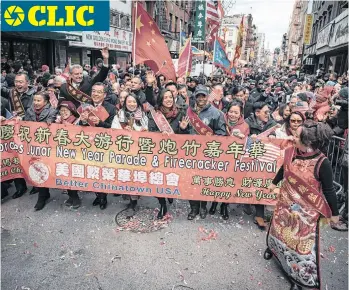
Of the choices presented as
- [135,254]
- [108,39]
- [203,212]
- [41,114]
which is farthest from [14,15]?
[108,39]

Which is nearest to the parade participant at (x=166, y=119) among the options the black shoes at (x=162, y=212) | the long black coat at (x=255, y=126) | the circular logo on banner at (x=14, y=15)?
the black shoes at (x=162, y=212)

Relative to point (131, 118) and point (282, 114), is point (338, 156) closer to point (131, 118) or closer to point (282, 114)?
point (282, 114)

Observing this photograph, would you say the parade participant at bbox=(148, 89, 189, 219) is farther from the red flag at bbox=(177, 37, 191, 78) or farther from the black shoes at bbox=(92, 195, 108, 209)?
the red flag at bbox=(177, 37, 191, 78)

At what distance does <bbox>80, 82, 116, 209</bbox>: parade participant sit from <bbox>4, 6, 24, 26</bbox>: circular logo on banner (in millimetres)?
1983

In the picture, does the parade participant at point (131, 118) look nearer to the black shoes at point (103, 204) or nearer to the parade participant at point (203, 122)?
the black shoes at point (103, 204)

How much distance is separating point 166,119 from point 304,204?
230cm

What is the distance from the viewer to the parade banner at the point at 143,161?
4129 millimetres

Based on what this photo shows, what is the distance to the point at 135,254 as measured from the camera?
3635 mm

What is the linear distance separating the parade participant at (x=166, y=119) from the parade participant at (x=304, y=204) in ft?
5.69

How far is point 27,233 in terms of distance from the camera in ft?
13.1

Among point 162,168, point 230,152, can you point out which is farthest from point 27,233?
point 230,152

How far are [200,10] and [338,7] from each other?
1016cm

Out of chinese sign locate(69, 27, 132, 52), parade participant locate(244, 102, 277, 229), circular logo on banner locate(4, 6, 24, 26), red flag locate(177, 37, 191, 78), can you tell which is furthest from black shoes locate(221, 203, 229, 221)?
chinese sign locate(69, 27, 132, 52)

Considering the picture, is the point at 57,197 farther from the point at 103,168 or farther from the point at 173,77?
the point at 173,77
